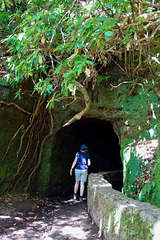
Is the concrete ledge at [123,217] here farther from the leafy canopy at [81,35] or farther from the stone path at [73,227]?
the leafy canopy at [81,35]

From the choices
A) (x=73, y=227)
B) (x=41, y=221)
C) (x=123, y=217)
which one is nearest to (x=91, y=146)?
(x=41, y=221)

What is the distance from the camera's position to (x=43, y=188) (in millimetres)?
7191

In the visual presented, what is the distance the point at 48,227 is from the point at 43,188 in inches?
115

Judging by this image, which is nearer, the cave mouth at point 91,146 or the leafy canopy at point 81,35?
the leafy canopy at point 81,35

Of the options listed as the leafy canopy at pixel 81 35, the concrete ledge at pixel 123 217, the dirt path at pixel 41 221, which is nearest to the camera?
the concrete ledge at pixel 123 217

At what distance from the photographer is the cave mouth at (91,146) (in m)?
8.02

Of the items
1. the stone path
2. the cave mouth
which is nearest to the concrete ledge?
the stone path

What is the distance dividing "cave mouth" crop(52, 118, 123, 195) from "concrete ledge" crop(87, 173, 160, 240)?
3335mm

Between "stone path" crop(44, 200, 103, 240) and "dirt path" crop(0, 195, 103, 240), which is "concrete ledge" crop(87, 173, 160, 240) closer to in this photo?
"stone path" crop(44, 200, 103, 240)

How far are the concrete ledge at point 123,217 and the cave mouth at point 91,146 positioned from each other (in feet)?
10.9

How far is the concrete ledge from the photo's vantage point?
7.33ft

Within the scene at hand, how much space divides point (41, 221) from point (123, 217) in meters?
2.63

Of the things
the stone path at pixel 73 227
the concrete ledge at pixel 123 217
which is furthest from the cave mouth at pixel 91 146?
the concrete ledge at pixel 123 217

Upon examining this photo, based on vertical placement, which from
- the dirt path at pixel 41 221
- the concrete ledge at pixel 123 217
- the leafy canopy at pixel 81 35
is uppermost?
the leafy canopy at pixel 81 35
